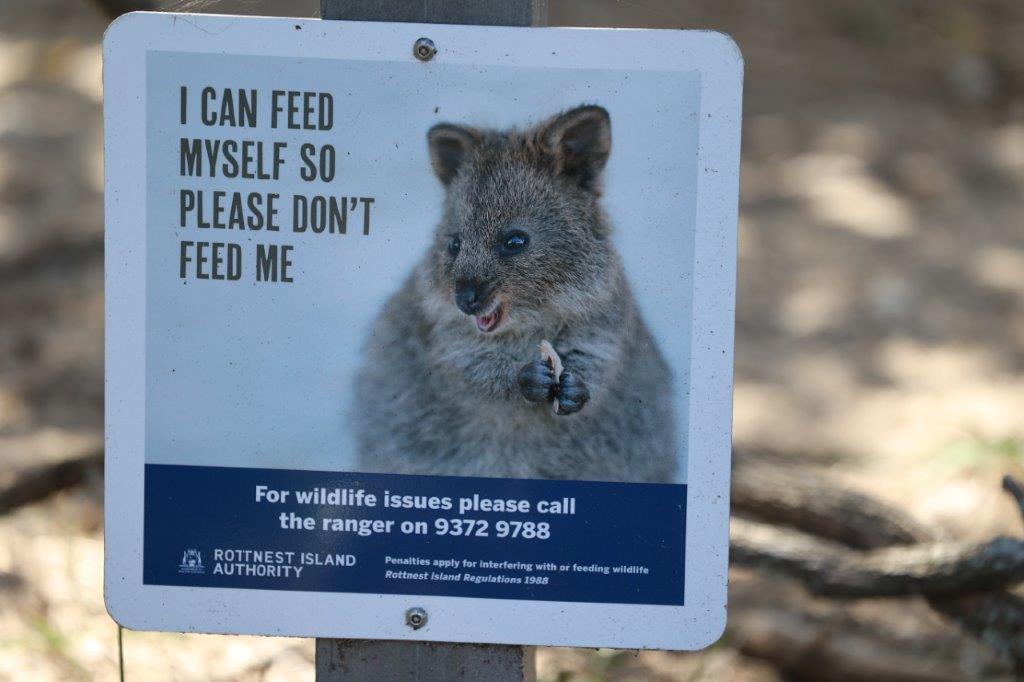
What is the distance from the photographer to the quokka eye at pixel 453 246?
147cm

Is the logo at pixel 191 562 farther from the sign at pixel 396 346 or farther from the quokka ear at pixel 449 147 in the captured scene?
the quokka ear at pixel 449 147

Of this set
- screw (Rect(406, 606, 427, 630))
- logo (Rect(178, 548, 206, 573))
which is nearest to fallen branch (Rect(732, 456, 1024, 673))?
screw (Rect(406, 606, 427, 630))

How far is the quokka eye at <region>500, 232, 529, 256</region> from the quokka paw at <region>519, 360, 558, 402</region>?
178 mm

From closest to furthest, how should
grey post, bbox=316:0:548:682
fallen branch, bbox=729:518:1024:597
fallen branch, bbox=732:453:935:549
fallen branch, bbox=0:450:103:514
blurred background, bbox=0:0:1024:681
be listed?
grey post, bbox=316:0:548:682 < fallen branch, bbox=729:518:1024:597 < blurred background, bbox=0:0:1024:681 < fallen branch, bbox=732:453:935:549 < fallen branch, bbox=0:450:103:514

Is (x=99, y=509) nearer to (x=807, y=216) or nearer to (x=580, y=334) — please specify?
(x=580, y=334)

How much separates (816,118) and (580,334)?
4.80 metres

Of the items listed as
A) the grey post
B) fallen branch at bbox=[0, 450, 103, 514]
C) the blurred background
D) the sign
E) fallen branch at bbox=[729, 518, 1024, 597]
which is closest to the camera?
the sign

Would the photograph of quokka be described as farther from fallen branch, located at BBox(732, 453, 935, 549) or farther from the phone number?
fallen branch, located at BBox(732, 453, 935, 549)

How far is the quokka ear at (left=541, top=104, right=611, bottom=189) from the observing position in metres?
1.42

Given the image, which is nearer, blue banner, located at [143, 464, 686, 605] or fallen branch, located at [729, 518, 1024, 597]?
blue banner, located at [143, 464, 686, 605]

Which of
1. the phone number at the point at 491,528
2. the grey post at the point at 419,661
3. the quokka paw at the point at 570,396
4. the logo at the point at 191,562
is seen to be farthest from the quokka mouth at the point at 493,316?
the logo at the point at 191,562

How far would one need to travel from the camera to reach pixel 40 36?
18.7ft

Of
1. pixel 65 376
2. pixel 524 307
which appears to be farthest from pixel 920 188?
pixel 524 307

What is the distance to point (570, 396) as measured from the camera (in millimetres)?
1470
